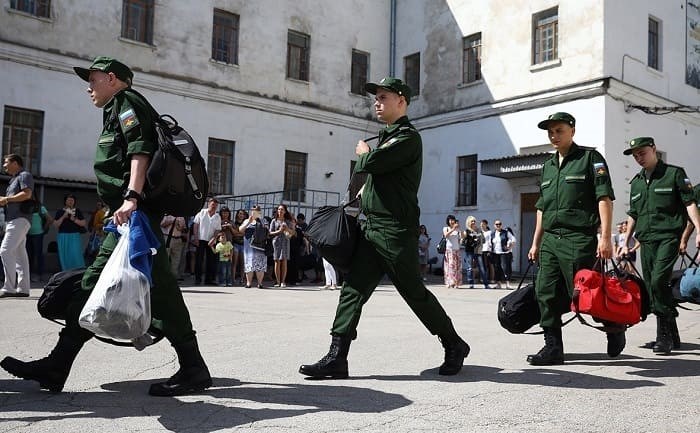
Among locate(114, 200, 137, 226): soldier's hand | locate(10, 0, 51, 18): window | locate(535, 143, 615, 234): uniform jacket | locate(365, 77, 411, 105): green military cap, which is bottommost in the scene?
locate(114, 200, 137, 226): soldier's hand

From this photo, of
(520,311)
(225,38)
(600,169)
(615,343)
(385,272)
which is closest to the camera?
(385,272)

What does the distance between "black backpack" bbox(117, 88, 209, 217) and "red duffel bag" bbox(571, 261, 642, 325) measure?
2678 mm

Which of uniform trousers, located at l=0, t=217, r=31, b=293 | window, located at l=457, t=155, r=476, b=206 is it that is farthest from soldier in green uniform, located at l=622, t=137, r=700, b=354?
window, located at l=457, t=155, r=476, b=206

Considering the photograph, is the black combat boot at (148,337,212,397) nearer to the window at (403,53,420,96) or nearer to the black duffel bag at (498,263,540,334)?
the black duffel bag at (498,263,540,334)

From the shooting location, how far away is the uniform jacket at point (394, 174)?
14.4ft

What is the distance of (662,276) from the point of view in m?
6.09

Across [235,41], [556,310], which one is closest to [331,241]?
[556,310]

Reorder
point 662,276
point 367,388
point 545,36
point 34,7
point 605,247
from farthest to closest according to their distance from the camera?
Answer: 1. point 545,36
2. point 34,7
3. point 662,276
4. point 605,247
5. point 367,388

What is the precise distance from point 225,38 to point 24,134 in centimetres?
675

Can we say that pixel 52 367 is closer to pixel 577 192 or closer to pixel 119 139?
pixel 119 139

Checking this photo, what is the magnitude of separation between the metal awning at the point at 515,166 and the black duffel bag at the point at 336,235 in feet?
44.9

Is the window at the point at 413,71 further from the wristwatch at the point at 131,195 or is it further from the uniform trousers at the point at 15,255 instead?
the wristwatch at the point at 131,195

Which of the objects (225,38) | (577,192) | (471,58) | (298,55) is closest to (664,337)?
(577,192)

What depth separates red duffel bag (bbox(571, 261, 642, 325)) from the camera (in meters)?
4.71
